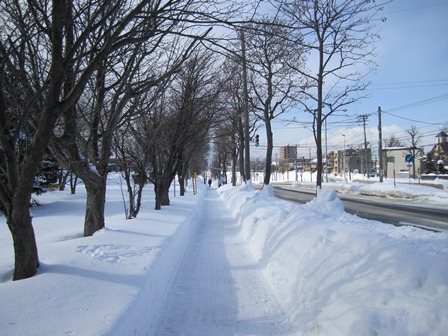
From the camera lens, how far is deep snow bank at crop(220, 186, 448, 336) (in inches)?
119

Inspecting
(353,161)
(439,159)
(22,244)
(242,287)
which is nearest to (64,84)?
(22,244)

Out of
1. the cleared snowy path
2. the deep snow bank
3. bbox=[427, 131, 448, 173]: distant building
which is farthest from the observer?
bbox=[427, 131, 448, 173]: distant building

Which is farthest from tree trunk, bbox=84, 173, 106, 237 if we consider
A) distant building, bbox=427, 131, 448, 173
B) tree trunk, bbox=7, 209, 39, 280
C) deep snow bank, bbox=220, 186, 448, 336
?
distant building, bbox=427, 131, 448, 173

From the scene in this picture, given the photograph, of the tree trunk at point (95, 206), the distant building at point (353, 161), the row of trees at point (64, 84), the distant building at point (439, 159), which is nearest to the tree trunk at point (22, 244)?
the row of trees at point (64, 84)

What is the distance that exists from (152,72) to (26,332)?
7539 millimetres

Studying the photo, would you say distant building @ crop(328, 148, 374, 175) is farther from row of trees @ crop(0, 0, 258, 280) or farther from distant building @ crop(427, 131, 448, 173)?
row of trees @ crop(0, 0, 258, 280)

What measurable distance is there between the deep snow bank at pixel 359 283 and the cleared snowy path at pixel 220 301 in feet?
0.85

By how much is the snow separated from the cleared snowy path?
16 millimetres

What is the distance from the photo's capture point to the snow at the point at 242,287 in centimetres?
318

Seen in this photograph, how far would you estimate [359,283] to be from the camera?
3762mm

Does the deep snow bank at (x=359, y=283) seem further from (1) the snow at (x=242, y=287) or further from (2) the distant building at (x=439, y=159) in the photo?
(2) the distant building at (x=439, y=159)

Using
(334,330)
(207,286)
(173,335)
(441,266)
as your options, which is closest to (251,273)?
(207,286)

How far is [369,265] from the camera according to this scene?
3963 millimetres

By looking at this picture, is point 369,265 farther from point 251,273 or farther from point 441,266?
point 251,273
